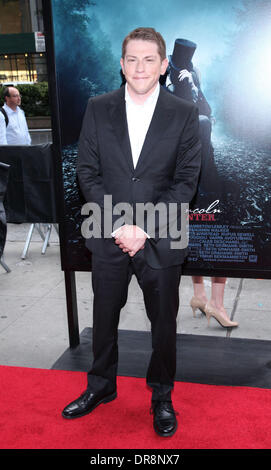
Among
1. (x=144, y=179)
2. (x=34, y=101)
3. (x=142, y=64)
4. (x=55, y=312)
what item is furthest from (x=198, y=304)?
(x=34, y=101)

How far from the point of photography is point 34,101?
15.8 metres

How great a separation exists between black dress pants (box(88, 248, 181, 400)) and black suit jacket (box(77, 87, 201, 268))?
0.08m

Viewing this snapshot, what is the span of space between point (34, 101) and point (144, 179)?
14223mm

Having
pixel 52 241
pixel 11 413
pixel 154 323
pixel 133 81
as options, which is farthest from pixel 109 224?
pixel 52 241

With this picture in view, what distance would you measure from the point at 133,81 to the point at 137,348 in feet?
7.00

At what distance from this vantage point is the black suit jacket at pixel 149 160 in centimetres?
267

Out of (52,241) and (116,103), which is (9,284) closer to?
(52,241)

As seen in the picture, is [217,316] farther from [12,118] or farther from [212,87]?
[12,118]

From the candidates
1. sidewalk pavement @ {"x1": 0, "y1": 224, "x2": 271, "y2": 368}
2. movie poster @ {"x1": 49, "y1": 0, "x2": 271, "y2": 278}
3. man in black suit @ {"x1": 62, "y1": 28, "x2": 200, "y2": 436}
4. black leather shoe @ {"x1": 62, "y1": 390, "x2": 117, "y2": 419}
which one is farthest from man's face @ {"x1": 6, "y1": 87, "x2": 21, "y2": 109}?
black leather shoe @ {"x1": 62, "y1": 390, "x2": 117, "y2": 419}

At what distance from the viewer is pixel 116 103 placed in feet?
9.10

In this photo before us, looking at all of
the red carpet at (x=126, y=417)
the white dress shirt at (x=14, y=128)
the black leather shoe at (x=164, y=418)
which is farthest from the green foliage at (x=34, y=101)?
the black leather shoe at (x=164, y=418)

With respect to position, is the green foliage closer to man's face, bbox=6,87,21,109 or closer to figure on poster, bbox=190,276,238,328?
man's face, bbox=6,87,21,109

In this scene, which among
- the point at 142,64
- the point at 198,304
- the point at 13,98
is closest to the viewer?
the point at 142,64

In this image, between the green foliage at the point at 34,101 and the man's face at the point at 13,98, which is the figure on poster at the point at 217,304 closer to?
the man's face at the point at 13,98
